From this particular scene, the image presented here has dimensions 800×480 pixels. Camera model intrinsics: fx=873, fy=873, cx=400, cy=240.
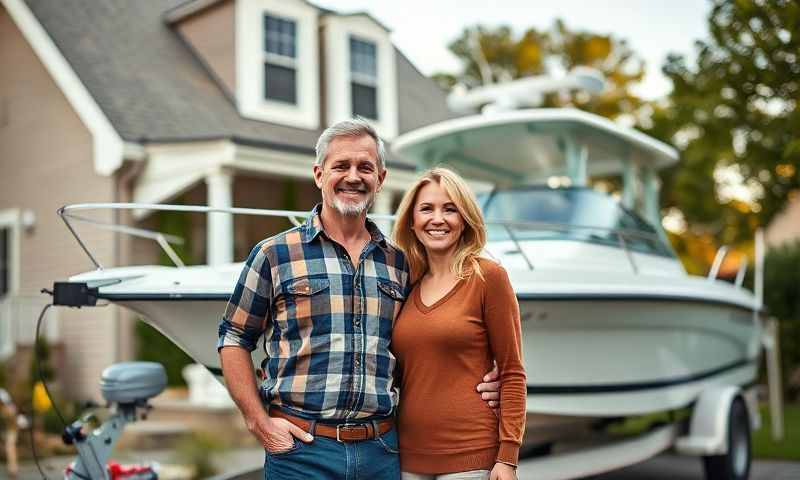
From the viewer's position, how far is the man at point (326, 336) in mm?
2711

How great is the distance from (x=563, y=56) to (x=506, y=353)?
20.1m

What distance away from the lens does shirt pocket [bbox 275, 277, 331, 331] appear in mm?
2754

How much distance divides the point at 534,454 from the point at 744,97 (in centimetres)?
471

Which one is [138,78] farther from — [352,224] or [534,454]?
[352,224]

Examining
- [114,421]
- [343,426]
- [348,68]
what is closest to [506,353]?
[343,426]

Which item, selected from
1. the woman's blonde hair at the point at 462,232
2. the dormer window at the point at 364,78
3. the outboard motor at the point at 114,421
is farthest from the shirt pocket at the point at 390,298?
the dormer window at the point at 364,78

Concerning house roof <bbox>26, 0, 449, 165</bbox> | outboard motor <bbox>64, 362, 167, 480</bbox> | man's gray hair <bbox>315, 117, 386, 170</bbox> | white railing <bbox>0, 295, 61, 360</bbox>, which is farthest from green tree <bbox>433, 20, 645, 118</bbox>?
man's gray hair <bbox>315, 117, 386, 170</bbox>

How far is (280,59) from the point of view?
1201 centimetres

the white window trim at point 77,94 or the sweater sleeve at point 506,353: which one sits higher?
the white window trim at point 77,94

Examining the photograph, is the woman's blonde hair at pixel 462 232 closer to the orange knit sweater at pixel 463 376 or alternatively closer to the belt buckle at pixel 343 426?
the orange knit sweater at pixel 463 376

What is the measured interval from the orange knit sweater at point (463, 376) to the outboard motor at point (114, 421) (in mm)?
1990

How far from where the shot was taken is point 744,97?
867 cm

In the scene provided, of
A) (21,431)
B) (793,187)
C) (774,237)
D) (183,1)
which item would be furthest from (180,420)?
(774,237)

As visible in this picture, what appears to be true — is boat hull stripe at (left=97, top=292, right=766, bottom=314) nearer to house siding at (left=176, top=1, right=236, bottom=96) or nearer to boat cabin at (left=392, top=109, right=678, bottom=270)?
boat cabin at (left=392, top=109, right=678, bottom=270)
